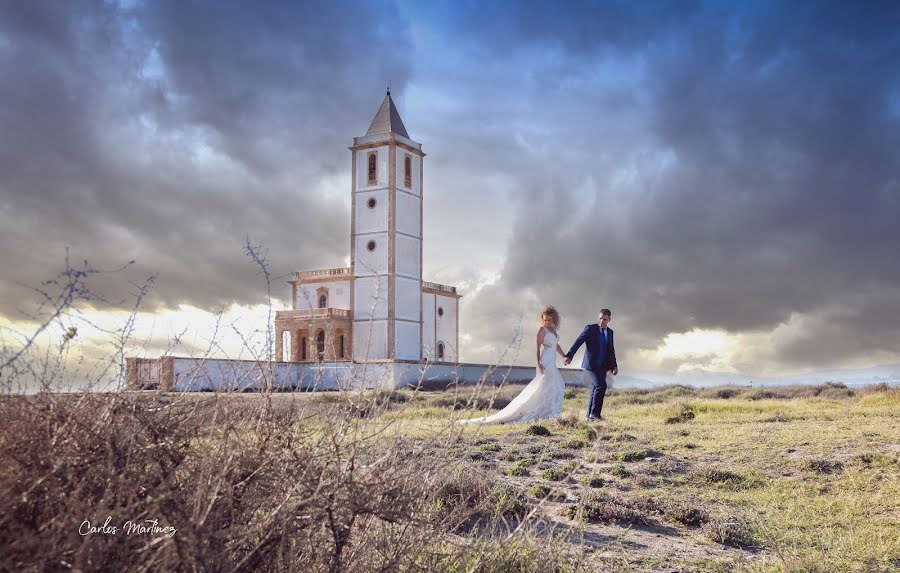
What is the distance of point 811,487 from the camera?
7688 mm

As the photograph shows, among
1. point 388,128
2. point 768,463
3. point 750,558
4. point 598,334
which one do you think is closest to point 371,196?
point 388,128

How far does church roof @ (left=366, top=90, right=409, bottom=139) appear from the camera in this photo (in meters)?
47.5

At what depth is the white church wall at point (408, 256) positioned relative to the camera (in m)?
45.5

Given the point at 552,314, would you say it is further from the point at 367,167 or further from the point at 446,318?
the point at 446,318

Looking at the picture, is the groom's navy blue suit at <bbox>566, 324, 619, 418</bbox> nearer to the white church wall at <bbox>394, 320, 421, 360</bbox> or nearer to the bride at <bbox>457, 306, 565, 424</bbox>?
the bride at <bbox>457, 306, 565, 424</bbox>

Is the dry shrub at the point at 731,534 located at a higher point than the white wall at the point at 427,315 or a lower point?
lower

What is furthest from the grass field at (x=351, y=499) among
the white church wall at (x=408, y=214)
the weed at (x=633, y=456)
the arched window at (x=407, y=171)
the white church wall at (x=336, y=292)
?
the arched window at (x=407, y=171)

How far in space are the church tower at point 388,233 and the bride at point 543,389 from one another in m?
29.7

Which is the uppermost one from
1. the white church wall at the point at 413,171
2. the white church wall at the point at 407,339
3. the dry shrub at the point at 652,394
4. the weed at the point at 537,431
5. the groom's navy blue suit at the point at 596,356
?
the white church wall at the point at 413,171

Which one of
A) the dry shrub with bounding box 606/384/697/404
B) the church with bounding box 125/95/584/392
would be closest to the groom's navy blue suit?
the dry shrub with bounding box 606/384/697/404

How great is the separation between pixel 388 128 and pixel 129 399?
45233mm

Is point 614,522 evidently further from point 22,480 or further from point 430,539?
point 22,480
